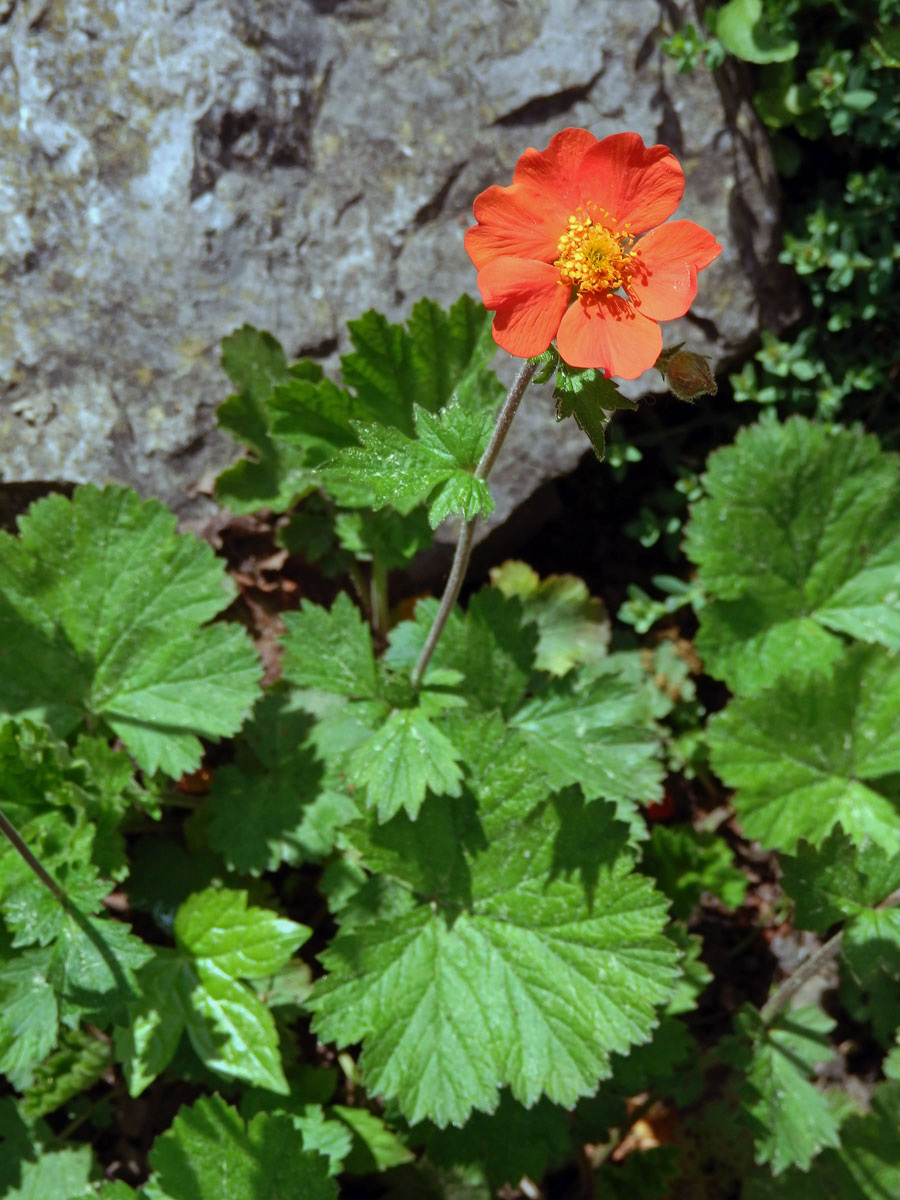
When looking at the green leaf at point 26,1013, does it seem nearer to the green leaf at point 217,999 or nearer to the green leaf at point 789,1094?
the green leaf at point 217,999

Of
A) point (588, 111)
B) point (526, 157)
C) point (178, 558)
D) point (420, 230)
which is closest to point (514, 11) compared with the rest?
point (588, 111)

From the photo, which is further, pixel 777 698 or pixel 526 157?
pixel 777 698

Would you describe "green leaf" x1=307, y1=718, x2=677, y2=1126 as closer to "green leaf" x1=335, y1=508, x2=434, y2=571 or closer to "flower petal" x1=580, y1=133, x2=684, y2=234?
"green leaf" x1=335, y1=508, x2=434, y2=571

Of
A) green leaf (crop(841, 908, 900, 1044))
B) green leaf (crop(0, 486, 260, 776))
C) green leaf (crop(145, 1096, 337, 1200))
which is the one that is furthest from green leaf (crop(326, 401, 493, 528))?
green leaf (crop(145, 1096, 337, 1200))

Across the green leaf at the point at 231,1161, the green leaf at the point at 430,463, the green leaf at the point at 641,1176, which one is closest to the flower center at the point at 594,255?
the green leaf at the point at 430,463

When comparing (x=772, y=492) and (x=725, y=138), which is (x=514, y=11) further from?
(x=772, y=492)

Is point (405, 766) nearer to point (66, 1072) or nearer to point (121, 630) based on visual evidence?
point (121, 630)

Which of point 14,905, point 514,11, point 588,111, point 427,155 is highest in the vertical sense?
point 514,11
